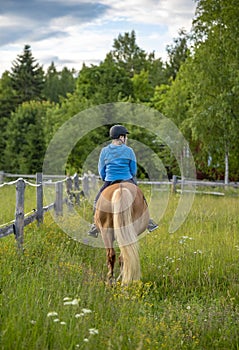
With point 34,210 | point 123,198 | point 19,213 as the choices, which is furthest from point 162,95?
point 123,198

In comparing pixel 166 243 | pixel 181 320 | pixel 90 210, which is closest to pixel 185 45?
pixel 90 210

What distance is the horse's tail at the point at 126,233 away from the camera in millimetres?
7027

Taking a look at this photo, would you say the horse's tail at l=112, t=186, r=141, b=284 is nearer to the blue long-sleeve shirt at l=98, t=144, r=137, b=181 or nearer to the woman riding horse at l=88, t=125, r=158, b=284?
the woman riding horse at l=88, t=125, r=158, b=284

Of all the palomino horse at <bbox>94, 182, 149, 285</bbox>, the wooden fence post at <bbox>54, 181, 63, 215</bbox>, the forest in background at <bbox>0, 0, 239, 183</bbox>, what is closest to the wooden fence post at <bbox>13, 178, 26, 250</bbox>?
the palomino horse at <bbox>94, 182, 149, 285</bbox>

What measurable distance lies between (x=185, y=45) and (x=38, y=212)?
156ft

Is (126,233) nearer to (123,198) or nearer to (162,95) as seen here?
(123,198)

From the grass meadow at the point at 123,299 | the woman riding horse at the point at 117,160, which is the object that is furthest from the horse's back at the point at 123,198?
the grass meadow at the point at 123,299

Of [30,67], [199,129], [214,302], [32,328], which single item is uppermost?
[30,67]

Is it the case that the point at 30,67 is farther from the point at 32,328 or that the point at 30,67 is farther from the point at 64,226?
the point at 32,328

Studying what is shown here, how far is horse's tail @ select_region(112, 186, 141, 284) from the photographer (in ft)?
23.1

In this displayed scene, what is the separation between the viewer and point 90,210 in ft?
46.7

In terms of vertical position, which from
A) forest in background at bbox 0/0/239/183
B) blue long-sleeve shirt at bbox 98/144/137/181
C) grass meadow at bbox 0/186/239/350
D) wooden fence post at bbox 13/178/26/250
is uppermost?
forest in background at bbox 0/0/239/183

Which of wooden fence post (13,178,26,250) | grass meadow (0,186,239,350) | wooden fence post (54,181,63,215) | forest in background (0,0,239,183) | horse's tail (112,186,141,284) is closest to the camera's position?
grass meadow (0,186,239,350)

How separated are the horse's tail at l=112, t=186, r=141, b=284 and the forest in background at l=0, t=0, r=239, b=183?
20.4 meters
